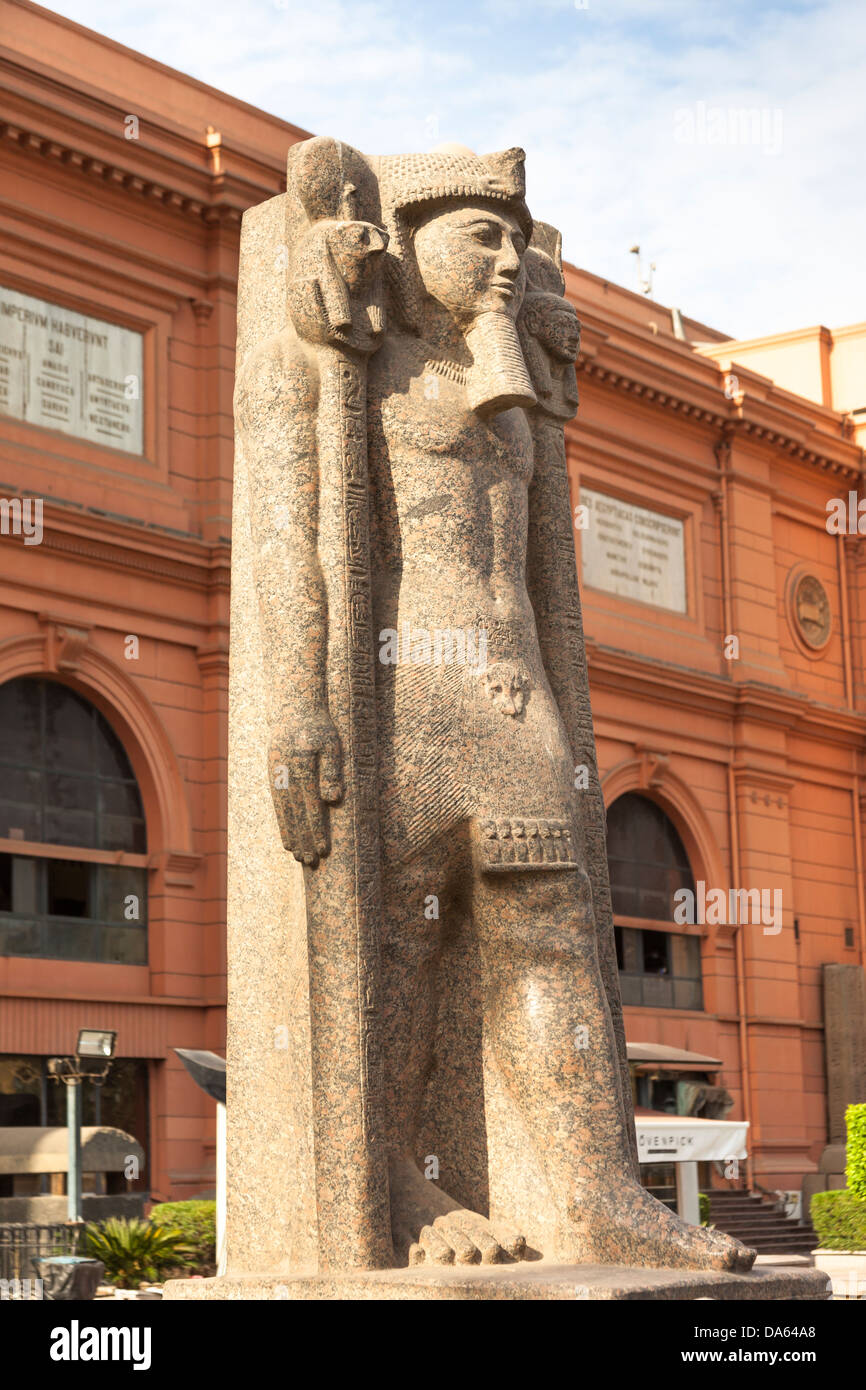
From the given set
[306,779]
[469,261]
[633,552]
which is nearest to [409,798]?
[306,779]

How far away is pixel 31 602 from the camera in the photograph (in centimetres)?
1961

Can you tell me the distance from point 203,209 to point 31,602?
557cm

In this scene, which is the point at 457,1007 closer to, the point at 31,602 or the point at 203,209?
the point at 31,602

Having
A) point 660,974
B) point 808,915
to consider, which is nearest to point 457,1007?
point 660,974

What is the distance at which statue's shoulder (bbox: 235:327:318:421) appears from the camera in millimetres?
5469

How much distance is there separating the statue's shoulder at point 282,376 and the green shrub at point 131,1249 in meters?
10.6

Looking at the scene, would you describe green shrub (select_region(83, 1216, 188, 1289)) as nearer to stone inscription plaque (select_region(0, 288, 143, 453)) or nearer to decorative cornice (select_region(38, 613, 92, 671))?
decorative cornice (select_region(38, 613, 92, 671))

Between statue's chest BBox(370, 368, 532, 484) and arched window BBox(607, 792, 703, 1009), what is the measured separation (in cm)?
2095

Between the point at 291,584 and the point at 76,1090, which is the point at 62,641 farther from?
the point at 291,584

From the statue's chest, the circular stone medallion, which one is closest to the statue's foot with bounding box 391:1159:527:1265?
the statue's chest

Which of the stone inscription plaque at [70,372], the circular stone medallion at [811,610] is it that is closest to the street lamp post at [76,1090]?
the stone inscription plaque at [70,372]

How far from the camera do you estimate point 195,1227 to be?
16.2m

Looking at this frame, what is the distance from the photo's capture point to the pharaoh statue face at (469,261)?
18.5 ft

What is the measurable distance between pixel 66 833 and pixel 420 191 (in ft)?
49.0
